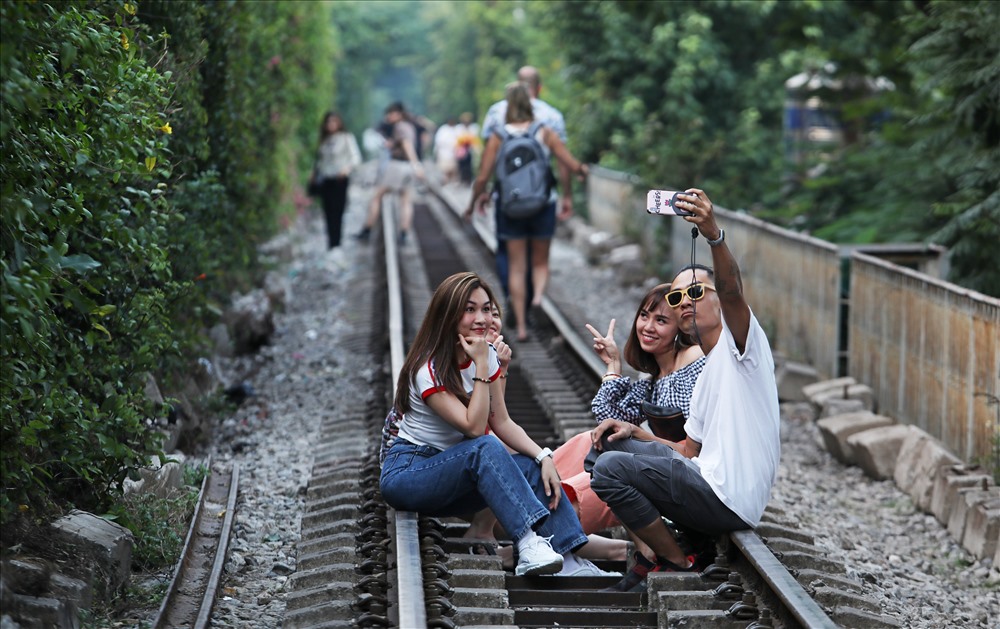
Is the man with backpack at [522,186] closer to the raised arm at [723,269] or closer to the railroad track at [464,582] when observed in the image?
the railroad track at [464,582]

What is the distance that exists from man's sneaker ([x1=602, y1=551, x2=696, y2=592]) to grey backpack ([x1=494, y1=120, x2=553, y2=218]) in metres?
5.46

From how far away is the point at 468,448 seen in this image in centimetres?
588

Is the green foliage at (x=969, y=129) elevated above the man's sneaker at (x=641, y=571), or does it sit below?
above

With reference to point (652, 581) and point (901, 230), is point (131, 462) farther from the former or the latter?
point (901, 230)

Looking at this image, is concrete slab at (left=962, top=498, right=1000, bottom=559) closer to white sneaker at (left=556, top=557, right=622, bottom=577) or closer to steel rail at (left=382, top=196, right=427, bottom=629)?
white sneaker at (left=556, top=557, right=622, bottom=577)

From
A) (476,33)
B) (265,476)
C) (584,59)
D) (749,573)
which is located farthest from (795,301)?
(476,33)

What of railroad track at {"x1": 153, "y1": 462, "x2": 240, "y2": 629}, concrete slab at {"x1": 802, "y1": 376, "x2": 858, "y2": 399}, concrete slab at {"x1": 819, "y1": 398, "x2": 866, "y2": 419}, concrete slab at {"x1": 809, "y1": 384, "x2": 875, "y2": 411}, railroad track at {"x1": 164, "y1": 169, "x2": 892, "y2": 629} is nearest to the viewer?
railroad track at {"x1": 164, "y1": 169, "x2": 892, "y2": 629}

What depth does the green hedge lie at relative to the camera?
509 centimetres

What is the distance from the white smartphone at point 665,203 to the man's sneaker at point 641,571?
1513mm

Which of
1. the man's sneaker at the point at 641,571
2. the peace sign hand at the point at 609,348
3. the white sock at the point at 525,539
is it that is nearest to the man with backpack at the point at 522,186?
the peace sign hand at the point at 609,348

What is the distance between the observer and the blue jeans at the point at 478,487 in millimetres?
5754

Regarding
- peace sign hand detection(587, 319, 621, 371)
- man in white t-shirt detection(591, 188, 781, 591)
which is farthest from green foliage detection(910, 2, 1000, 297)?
man in white t-shirt detection(591, 188, 781, 591)

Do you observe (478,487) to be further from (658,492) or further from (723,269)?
(723,269)

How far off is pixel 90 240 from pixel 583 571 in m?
3.00
